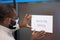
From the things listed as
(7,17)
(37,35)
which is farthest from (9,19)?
(37,35)

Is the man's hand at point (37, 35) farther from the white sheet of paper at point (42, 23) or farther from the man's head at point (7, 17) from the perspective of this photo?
the man's head at point (7, 17)

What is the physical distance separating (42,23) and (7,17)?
32cm

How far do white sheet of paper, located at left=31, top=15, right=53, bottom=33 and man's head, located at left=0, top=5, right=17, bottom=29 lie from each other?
191 millimetres

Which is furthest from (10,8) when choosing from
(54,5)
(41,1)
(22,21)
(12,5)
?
(54,5)

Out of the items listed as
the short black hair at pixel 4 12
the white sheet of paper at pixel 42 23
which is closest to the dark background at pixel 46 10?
the white sheet of paper at pixel 42 23

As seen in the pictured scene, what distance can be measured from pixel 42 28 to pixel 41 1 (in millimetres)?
250

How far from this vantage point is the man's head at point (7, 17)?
102 centimetres

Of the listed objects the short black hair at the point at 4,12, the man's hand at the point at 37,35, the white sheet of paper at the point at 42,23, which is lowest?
the man's hand at the point at 37,35

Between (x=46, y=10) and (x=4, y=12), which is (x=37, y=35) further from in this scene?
(x=4, y=12)

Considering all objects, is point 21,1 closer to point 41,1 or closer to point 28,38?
point 41,1

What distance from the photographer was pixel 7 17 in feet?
3.46

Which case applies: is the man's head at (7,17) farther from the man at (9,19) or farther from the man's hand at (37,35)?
the man's hand at (37,35)

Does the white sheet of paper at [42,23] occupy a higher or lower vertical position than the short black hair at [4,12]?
lower

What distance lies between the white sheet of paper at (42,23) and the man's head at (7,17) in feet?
0.63
